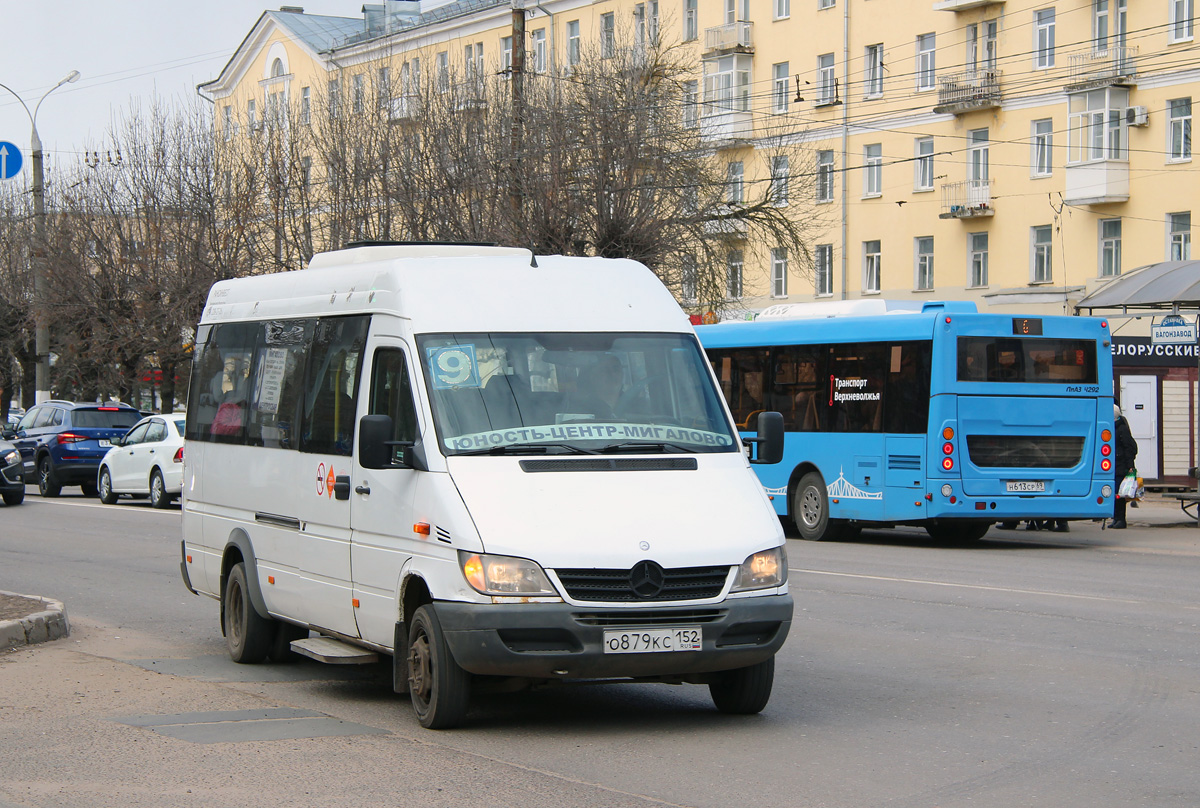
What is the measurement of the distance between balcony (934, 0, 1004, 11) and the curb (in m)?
43.4

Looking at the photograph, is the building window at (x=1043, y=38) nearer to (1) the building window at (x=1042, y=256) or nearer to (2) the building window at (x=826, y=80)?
(1) the building window at (x=1042, y=256)

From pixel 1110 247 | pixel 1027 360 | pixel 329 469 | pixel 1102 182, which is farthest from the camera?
pixel 1110 247

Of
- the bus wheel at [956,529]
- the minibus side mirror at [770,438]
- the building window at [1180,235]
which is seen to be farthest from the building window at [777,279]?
the minibus side mirror at [770,438]

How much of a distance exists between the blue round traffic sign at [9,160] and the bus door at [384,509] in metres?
19.0

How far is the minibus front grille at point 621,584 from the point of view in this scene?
7250 millimetres

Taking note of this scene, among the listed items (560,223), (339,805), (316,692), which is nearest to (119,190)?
(560,223)

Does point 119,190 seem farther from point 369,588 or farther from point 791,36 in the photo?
point 369,588

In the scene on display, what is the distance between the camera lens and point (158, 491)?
2809 cm

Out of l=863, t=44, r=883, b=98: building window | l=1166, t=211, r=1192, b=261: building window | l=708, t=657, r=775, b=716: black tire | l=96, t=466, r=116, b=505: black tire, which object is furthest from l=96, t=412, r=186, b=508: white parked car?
l=863, t=44, r=883, b=98: building window

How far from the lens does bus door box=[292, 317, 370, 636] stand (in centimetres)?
867

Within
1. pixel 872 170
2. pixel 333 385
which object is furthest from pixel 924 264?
pixel 333 385

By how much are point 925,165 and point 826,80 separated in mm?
5119

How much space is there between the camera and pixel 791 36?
55.9m

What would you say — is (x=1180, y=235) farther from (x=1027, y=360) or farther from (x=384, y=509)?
(x=384, y=509)
